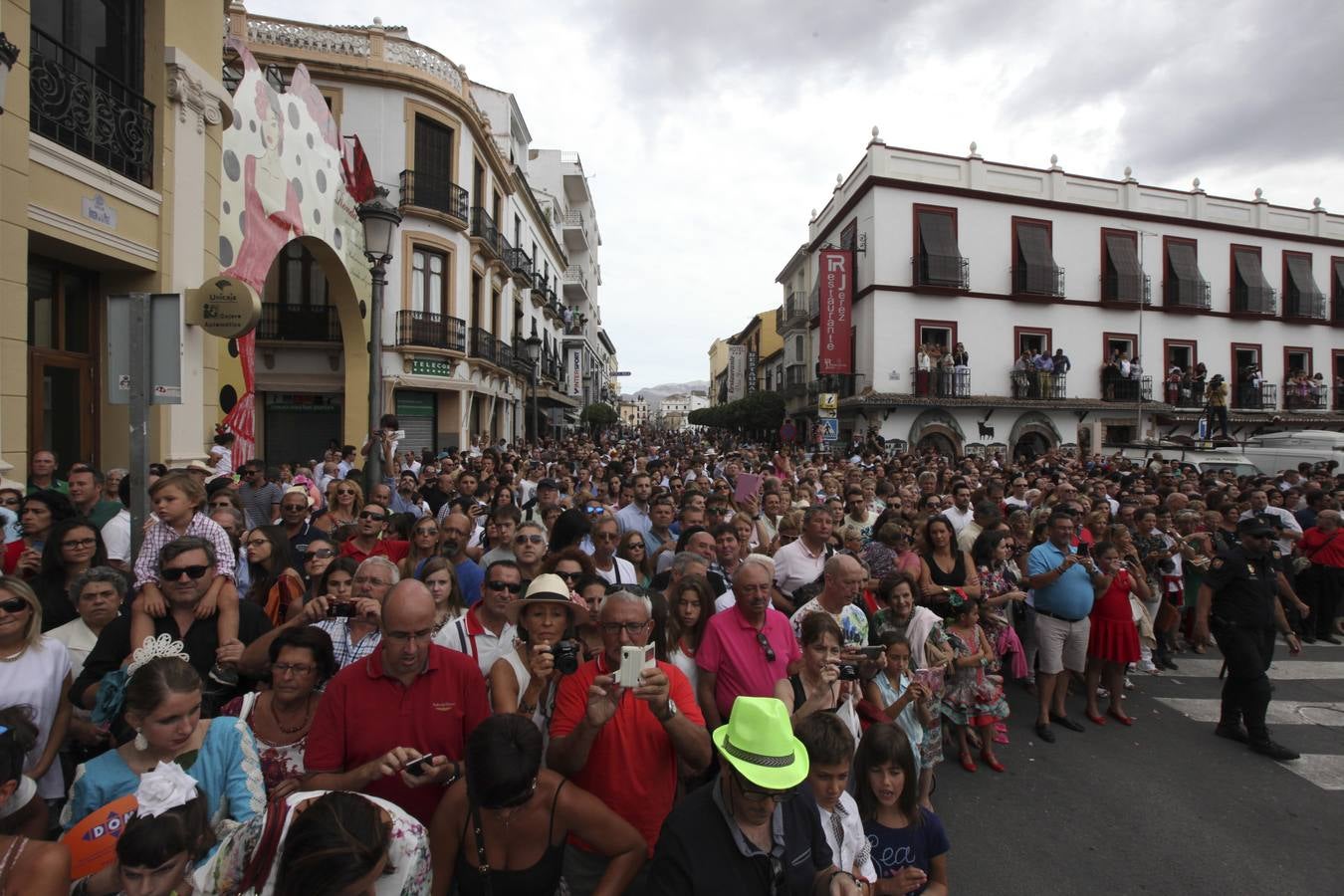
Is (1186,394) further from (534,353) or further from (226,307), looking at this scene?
(226,307)

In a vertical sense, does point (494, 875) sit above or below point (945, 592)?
below

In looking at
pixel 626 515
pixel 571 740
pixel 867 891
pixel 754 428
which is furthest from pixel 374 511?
pixel 754 428

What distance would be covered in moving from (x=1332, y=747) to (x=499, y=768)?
263 inches

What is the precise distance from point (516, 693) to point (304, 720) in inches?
34.0

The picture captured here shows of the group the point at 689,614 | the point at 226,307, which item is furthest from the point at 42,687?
the point at 226,307

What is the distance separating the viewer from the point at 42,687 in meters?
2.86

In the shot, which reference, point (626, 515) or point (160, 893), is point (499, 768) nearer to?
point (160, 893)

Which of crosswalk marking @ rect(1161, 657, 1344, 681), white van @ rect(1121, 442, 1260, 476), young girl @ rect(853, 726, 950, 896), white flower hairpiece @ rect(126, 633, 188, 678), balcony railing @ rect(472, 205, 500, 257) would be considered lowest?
crosswalk marking @ rect(1161, 657, 1344, 681)

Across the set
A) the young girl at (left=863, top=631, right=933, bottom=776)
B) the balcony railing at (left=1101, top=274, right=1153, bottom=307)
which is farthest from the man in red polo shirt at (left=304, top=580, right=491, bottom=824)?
the balcony railing at (left=1101, top=274, right=1153, bottom=307)

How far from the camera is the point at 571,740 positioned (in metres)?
2.54

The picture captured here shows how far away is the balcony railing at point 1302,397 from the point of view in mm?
27156

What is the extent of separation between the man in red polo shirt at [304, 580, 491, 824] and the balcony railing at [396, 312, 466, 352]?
56.8 ft

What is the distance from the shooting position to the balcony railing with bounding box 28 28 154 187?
20.7 ft

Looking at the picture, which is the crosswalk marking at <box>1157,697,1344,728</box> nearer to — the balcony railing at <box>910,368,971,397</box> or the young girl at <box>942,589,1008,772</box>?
the young girl at <box>942,589,1008,772</box>
